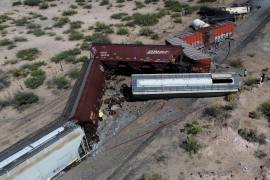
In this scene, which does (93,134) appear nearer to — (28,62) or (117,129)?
(117,129)

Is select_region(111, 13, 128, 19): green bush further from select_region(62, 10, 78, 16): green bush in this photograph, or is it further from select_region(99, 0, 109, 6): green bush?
select_region(62, 10, 78, 16): green bush

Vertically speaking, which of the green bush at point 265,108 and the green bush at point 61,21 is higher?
the green bush at point 61,21

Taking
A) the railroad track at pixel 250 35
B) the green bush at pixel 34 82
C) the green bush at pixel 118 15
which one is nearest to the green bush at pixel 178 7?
the green bush at pixel 118 15

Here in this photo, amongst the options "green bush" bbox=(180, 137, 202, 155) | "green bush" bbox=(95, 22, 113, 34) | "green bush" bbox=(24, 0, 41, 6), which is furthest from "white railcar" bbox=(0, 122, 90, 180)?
"green bush" bbox=(24, 0, 41, 6)

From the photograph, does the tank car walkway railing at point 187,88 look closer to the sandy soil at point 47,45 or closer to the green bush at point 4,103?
the sandy soil at point 47,45

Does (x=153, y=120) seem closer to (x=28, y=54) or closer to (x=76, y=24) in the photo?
(x=28, y=54)

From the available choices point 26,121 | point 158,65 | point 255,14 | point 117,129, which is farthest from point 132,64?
point 255,14
